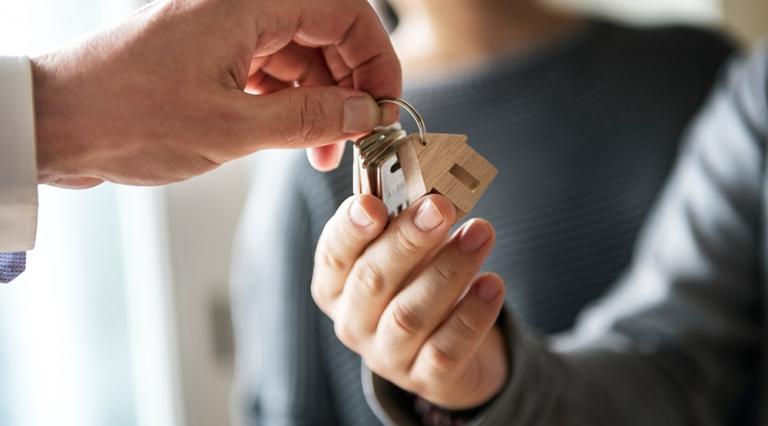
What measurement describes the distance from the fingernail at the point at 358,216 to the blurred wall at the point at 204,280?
2.52ft

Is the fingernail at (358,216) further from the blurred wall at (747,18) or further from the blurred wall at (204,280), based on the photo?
the blurred wall at (747,18)

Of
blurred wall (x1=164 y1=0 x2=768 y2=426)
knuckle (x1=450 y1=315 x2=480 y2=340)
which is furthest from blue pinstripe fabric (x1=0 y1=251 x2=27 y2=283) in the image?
blurred wall (x1=164 y1=0 x2=768 y2=426)

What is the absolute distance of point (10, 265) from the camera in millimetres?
461

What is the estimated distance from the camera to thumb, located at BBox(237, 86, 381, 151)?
46 centimetres

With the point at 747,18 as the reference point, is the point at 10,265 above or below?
below

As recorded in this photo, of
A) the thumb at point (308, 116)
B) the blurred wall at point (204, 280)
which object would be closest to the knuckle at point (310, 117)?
the thumb at point (308, 116)

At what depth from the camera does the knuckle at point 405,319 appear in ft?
1.67

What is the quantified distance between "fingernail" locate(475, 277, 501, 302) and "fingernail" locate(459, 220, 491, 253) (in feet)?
0.13

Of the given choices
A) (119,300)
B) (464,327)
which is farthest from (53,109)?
(119,300)

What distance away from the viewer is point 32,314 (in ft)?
3.20

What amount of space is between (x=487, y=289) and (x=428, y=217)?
8 cm

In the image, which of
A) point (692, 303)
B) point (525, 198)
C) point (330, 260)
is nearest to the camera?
point (330, 260)

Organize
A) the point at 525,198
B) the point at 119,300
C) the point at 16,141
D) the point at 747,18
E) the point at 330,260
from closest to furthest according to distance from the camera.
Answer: the point at 16,141 → the point at 330,260 → the point at 525,198 → the point at 119,300 → the point at 747,18

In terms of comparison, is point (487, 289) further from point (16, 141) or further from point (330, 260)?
point (16, 141)
